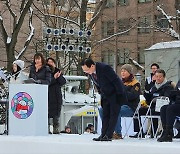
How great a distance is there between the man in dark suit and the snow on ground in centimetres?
50

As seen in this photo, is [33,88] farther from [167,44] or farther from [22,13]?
[167,44]

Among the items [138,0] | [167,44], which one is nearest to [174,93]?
[167,44]

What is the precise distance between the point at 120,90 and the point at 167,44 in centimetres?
2388

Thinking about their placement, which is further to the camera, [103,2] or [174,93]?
[103,2]

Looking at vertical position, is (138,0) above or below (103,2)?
above

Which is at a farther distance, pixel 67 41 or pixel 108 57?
pixel 108 57

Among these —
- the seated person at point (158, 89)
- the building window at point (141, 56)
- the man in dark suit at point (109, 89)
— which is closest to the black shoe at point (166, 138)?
the man in dark suit at point (109, 89)

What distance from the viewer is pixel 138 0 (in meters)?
54.1

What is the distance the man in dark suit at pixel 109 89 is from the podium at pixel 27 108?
1482mm

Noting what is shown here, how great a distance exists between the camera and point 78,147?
334 inches

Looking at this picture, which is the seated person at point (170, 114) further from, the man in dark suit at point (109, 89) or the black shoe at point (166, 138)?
the man in dark suit at point (109, 89)

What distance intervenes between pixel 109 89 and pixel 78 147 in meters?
1.26

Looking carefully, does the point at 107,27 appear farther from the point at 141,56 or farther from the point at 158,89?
the point at 158,89

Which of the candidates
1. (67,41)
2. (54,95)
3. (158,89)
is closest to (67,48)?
(67,41)
